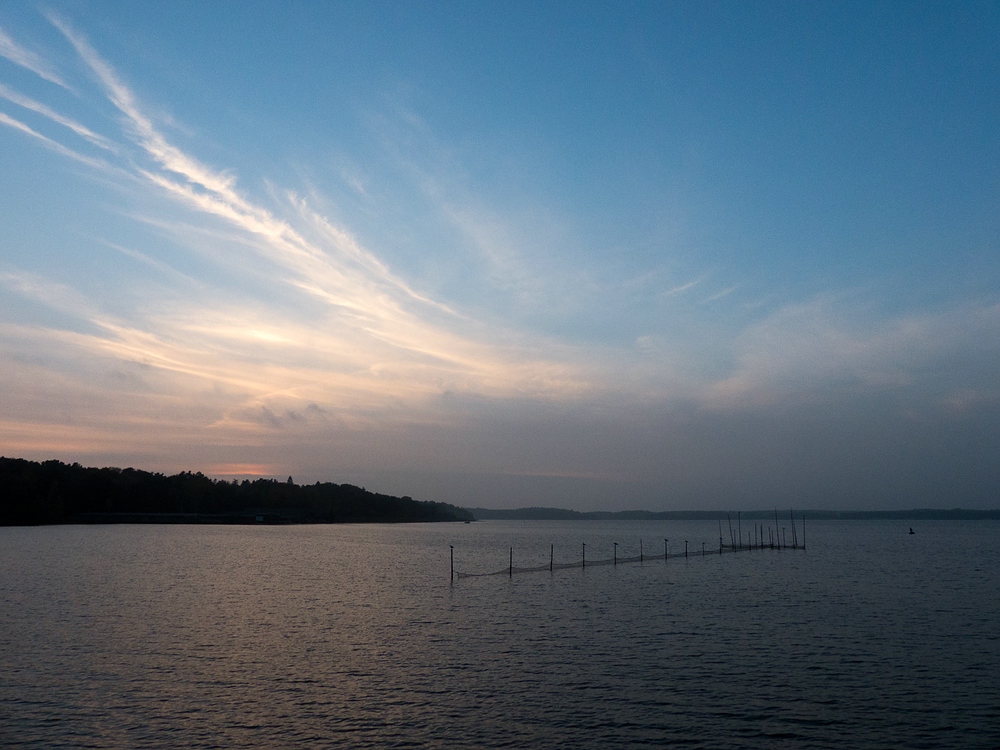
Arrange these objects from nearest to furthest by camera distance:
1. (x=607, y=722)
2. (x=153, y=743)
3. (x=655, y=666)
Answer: (x=153, y=743) → (x=607, y=722) → (x=655, y=666)

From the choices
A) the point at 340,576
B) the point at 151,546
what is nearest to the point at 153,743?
the point at 340,576

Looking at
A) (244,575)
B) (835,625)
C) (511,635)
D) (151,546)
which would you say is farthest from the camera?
(151,546)

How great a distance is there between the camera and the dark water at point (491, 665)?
2764cm

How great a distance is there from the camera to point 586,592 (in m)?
72.2

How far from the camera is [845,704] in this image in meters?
31.5

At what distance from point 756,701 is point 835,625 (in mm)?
24298

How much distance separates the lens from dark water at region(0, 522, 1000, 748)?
27.6 metres

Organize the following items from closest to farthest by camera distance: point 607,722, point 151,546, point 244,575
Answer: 1. point 607,722
2. point 244,575
3. point 151,546

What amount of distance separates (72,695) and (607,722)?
867 inches

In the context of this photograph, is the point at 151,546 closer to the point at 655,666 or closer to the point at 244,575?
the point at 244,575

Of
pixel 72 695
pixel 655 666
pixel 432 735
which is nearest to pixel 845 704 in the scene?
pixel 655 666

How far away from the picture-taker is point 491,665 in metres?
38.4

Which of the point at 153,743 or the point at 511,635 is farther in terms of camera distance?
the point at 511,635

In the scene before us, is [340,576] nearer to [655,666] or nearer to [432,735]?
[655,666]
